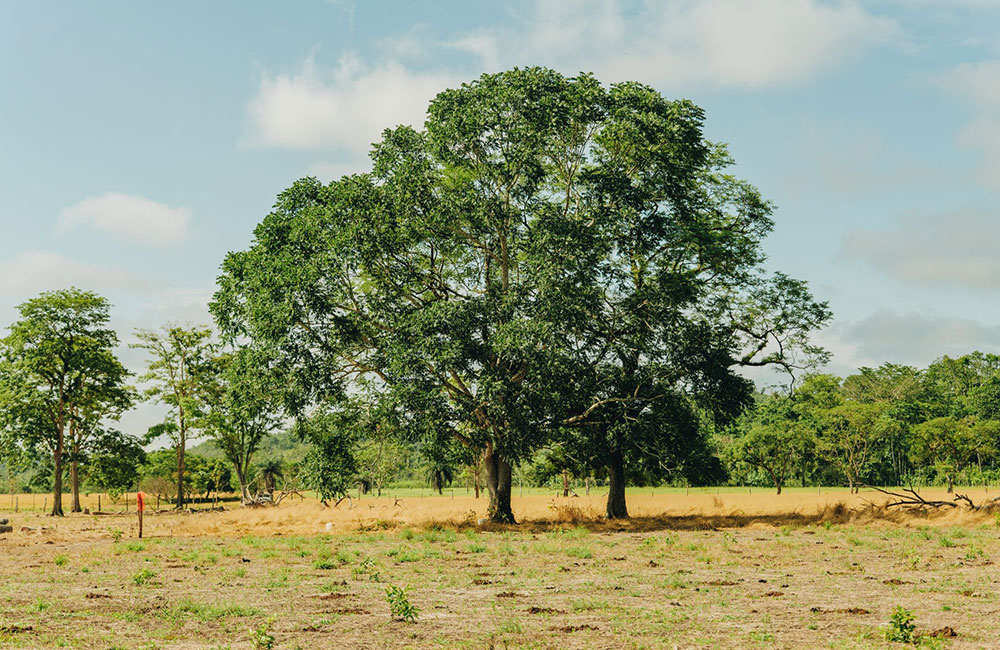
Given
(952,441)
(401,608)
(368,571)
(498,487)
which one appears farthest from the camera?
(952,441)

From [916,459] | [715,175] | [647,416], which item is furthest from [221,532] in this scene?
[916,459]

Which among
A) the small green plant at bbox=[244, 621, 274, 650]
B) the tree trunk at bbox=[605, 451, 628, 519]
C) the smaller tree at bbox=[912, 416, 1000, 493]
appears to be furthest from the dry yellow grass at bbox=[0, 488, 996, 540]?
the smaller tree at bbox=[912, 416, 1000, 493]

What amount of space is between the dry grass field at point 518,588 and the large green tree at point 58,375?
1130 inches

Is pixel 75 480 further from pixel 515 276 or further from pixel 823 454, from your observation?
pixel 823 454

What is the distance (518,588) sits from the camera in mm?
16875

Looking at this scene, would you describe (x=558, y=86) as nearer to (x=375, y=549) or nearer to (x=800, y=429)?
(x=375, y=549)

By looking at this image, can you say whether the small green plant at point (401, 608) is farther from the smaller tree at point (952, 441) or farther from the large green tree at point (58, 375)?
the smaller tree at point (952, 441)

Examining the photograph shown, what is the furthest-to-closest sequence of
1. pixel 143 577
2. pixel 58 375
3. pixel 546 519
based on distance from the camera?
pixel 58 375
pixel 546 519
pixel 143 577

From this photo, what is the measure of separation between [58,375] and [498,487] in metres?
38.8

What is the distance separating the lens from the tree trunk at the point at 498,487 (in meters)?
37.2

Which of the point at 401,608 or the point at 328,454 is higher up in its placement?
the point at 328,454

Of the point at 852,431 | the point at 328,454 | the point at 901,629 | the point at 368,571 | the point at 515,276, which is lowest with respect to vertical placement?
the point at 368,571

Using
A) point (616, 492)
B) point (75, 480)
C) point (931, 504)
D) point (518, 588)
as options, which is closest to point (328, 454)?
point (616, 492)

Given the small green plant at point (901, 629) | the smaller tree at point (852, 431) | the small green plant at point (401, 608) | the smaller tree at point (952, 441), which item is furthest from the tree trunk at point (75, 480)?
the smaller tree at point (952, 441)
